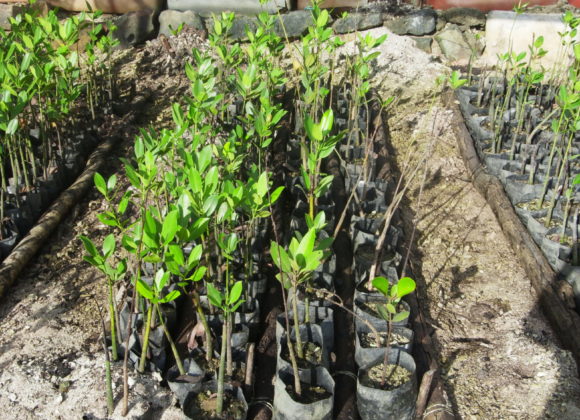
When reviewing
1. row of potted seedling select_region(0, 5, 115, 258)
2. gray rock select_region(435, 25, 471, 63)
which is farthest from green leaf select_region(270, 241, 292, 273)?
gray rock select_region(435, 25, 471, 63)

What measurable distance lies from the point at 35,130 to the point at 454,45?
13.3 feet

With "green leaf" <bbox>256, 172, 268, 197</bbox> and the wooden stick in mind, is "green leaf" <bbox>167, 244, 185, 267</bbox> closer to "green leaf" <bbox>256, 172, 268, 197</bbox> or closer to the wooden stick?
"green leaf" <bbox>256, 172, 268, 197</bbox>

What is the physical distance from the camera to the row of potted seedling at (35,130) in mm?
2998

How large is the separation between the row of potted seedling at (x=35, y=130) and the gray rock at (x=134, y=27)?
1.78 meters

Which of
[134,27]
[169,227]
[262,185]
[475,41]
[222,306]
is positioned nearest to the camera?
[169,227]

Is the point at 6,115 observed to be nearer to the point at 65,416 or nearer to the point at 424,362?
the point at 65,416

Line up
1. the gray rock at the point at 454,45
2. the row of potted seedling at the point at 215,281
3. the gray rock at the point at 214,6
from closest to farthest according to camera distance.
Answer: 1. the row of potted seedling at the point at 215,281
2. the gray rock at the point at 454,45
3. the gray rock at the point at 214,6

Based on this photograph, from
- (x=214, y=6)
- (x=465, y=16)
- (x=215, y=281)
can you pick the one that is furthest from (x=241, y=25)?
(x=215, y=281)

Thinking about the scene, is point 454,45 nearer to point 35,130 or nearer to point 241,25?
point 241,25

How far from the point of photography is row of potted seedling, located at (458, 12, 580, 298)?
9.73ft

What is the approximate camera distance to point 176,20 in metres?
6.21

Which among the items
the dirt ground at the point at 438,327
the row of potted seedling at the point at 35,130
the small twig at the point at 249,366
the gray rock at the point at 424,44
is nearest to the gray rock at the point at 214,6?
the gray rock at the point at 424,44

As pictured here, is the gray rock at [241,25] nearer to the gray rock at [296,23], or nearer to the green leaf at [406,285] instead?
the gray rock at [296,23]

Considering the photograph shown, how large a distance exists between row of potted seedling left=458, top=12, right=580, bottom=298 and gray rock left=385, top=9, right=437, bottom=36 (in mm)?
1483
